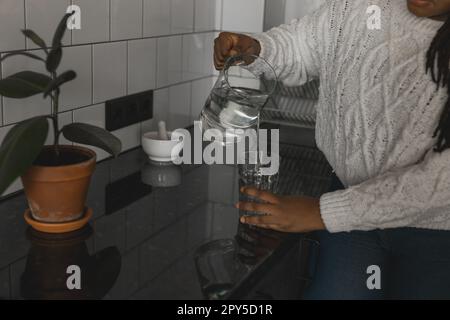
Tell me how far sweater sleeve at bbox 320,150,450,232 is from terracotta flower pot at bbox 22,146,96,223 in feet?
1.36

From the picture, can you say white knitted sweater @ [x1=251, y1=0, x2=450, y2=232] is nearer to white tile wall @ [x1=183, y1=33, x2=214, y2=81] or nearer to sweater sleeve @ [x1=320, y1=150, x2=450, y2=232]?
sweater sleeve @ [x1=320, y1=150, x2=450, y2=232]

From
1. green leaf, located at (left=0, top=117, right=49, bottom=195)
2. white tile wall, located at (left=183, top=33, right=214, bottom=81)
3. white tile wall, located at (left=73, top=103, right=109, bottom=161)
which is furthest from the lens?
white tile wall, located at (left=183, top=33, right=214, bottom=81)

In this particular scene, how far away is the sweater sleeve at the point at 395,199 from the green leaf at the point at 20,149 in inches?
18.9

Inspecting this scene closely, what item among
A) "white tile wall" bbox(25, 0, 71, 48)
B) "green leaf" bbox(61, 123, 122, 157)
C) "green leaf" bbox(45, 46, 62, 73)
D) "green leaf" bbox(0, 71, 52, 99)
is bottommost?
"green leaf" bbox(61, 123, 122, 157)

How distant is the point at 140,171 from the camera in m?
1.43

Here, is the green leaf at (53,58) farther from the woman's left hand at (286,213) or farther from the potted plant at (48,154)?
the woman's left hand at (286,213)

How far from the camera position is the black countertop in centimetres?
89

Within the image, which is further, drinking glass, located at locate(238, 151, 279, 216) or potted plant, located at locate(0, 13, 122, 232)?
drinking glass, located at locate(238, 151, 279, 216)

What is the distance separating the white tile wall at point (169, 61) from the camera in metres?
1.63

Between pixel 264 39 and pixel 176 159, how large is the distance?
367 millimetres

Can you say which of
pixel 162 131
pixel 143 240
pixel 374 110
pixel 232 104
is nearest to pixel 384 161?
pixel 374 110

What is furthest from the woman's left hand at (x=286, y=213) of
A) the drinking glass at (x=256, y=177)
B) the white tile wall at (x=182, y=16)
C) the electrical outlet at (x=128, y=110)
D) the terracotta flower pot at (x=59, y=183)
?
the white tile wall at (x=182, y=16)

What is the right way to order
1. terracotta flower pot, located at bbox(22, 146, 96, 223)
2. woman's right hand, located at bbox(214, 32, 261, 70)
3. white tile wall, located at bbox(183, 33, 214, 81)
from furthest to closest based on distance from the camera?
white tile wall, located at bbox(183, 33, 214, 81) → woman's right hand, located at bbox(214, 32, 261, 70) → terracotta flower pot, located at bbox(22, 146, 96, 223)

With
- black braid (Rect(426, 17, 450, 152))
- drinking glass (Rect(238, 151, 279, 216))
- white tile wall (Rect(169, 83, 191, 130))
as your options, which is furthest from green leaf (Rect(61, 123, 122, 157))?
white tile wall (Rect(169, 83, 191, 130))
